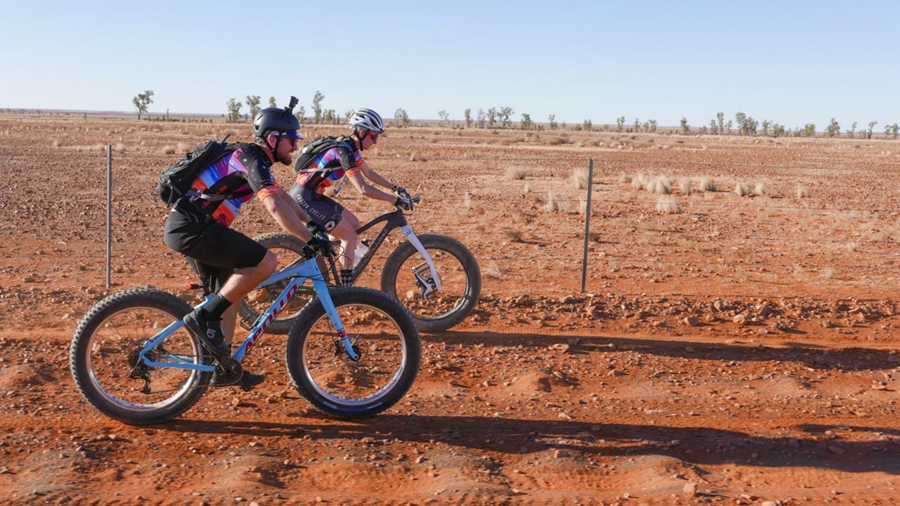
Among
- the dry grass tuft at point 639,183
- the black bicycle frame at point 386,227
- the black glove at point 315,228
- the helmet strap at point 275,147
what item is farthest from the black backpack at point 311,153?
the dry grass tuft at point 639,183

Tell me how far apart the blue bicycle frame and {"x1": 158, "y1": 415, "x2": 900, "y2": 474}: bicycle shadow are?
17.1 inches

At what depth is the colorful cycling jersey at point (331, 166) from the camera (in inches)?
290

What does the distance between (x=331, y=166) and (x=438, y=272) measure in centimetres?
148

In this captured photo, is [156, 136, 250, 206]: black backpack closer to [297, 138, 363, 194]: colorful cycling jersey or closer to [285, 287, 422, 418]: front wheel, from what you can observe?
[285, 287, 422, 418]: front wheel

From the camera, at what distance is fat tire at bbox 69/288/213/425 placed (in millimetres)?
5199

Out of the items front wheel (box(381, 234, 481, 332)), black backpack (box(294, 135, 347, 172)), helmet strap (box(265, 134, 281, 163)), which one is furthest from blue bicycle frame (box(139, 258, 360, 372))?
front wheel (box(381, 234, 481, 332))

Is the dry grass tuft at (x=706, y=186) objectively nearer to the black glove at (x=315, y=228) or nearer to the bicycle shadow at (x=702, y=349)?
the bicycle shadow at (x=702, y=349)

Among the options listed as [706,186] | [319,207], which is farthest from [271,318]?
[706,186]

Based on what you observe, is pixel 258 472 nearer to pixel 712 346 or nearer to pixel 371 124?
pixel 371 124

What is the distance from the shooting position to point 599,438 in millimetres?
5500

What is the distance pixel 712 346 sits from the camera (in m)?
7.88

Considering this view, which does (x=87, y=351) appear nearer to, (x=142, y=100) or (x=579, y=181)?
(x=579, y=181)

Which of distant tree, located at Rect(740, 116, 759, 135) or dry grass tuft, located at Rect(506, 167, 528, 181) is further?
distant tree, located at Rect(740, 116, 759, 135)

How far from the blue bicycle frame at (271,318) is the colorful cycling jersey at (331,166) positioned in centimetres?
190
